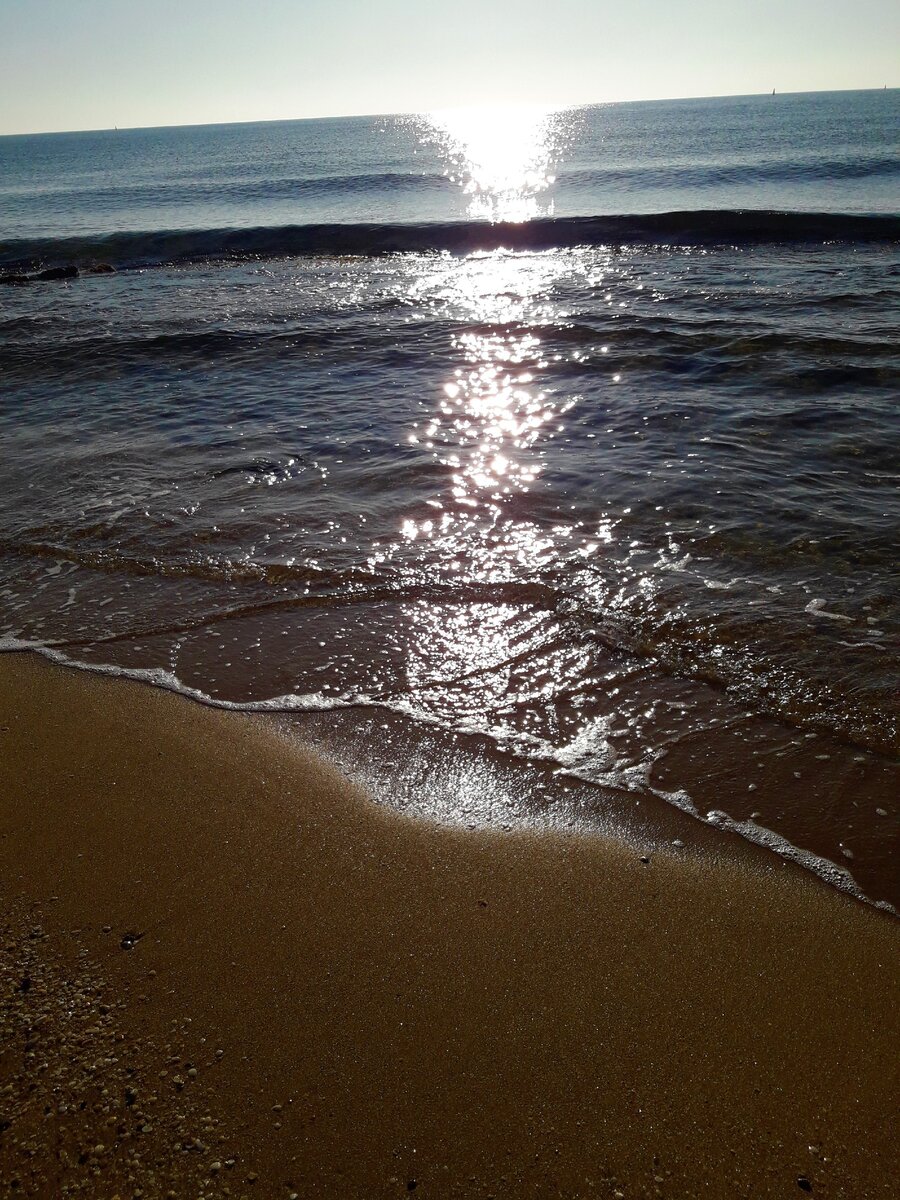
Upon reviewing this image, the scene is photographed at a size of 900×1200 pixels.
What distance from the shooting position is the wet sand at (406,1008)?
6.78 feet

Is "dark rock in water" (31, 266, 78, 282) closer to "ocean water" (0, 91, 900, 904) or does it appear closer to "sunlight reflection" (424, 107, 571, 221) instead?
"ocean water" (0, 91, 900, 904)

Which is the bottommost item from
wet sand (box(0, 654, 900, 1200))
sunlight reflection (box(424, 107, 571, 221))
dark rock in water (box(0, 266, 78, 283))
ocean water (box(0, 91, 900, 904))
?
wet sand (box(0, 654, 900, 1200))

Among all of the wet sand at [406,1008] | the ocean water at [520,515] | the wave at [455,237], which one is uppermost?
the wave at [455,237]

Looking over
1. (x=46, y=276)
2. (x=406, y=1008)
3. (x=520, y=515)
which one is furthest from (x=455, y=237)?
(x=406, y=1008)

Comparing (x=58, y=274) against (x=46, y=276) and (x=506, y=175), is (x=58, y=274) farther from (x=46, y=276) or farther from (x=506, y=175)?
(x=506, y=175)

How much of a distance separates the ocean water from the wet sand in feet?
1.74

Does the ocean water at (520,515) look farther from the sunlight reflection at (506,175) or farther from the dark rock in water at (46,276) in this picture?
the sunlight reflection at (506,175)

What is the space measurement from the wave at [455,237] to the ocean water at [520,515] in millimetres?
2307

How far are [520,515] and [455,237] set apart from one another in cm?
A: 1780

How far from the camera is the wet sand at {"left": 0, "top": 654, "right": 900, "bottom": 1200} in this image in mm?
2066

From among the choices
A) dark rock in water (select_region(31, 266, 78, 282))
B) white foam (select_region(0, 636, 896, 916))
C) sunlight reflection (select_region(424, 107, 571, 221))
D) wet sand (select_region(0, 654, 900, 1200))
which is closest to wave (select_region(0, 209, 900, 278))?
dark rock in water (select_region(31, 266, 78, 282))

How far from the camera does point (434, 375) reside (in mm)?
10109

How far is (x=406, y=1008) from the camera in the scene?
2.48m

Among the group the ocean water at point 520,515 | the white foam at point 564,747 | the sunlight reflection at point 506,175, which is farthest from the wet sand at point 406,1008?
the sunlight reflection at point 506,175
